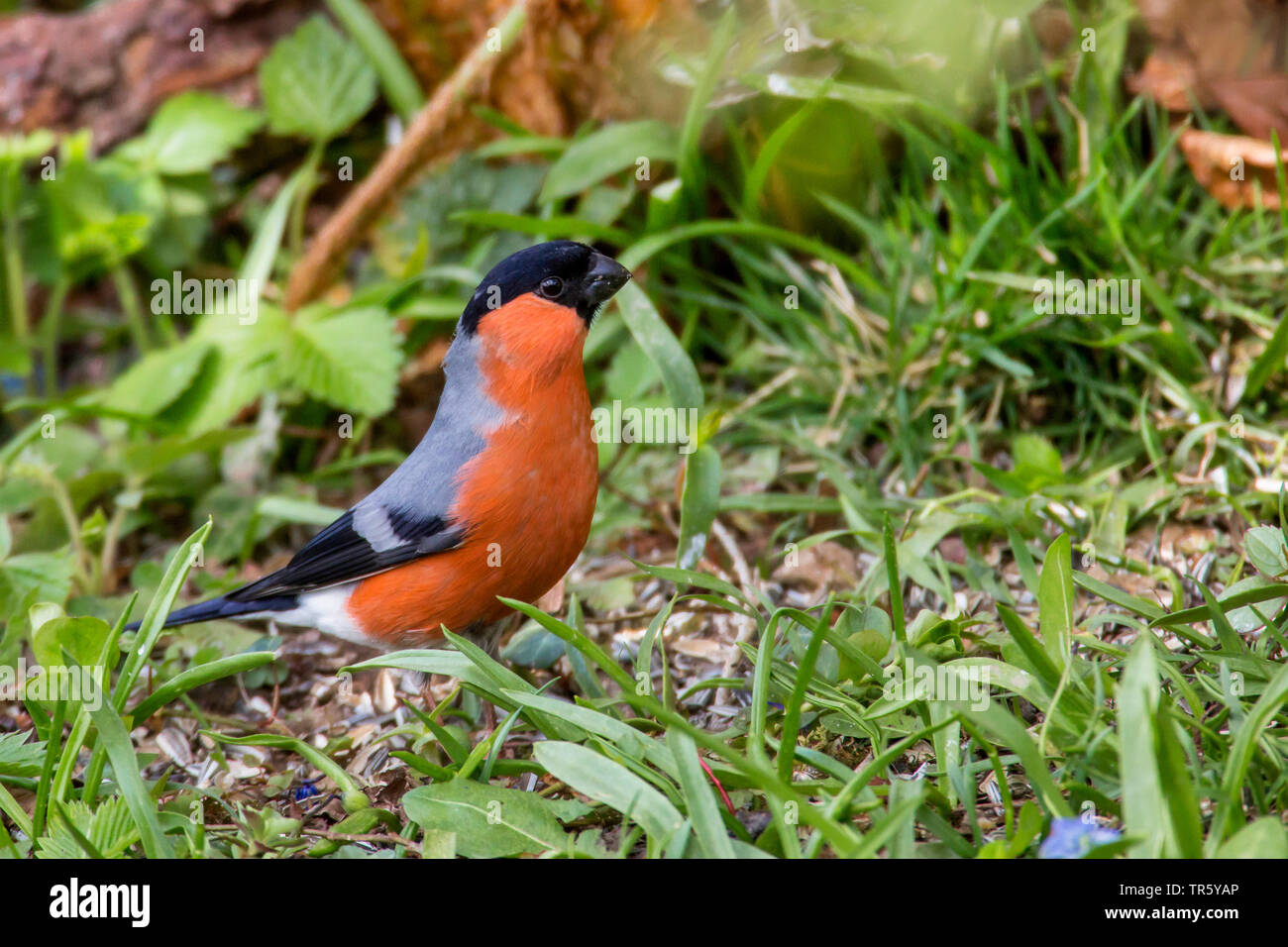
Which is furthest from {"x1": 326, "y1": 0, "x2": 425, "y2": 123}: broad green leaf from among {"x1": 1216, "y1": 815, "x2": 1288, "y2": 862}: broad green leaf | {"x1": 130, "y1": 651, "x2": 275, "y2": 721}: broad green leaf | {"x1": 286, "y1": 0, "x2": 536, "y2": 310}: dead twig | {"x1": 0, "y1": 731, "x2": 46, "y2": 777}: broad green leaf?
{"x1": 1216, "y1": 815, "x2": 1288, "y2": 862}: broad green leaf

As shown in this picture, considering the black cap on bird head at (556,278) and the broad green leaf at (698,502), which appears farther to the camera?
the broad green leaf at (698,502)

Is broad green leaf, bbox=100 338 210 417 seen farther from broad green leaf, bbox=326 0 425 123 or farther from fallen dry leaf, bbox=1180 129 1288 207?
fallen dry leaf, bbox=1180 129 1288 207

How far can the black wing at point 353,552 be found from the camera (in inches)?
133

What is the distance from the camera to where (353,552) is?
3.56 m

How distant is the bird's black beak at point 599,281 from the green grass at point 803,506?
1.23 ft

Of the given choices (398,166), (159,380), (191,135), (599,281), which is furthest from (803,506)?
(191,135)

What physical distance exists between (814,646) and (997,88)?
2691 millimetres

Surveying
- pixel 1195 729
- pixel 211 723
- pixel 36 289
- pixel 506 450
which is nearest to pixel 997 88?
pixel 506 450

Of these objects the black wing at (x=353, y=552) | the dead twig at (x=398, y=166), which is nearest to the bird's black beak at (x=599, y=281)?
the black wing at (x=353, y=552)

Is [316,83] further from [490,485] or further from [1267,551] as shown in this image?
[1267,551]

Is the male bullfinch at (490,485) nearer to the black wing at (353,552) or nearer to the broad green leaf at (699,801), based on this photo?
the black wing at (353,552)

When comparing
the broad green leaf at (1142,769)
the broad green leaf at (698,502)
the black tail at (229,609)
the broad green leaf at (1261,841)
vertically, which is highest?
the broad green leaf at (698,502)

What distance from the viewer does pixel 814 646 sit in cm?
256

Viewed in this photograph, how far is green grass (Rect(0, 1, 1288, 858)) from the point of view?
2.56 m
